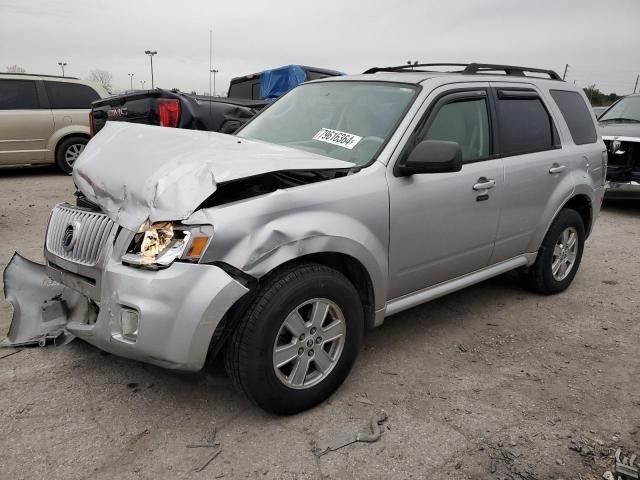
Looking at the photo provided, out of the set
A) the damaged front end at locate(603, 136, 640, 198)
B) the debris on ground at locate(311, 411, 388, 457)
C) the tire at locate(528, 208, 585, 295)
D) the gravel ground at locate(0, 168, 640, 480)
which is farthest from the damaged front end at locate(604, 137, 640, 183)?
the debris on ground at locate(311, 411, 388, 457)

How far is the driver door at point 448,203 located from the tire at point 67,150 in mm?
8207

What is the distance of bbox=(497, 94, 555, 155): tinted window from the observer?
12.7 ft

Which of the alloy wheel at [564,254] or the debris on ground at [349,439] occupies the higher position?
the alloy wheel at [564,254]

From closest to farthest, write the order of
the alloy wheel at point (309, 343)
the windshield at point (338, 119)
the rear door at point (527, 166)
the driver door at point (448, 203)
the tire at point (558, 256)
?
1. the alloy wheel at point (309, 343)
2. the driver door at point (448, 203)
3. the windshield at point (338, 119)
4. the rear door at point (527, 166)
5. the tire at point (558, 256)

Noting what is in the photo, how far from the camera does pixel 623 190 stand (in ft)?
26.4

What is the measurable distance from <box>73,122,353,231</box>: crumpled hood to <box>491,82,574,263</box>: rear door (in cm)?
150

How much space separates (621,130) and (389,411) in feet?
24.3

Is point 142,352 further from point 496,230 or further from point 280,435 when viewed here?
point 496,230

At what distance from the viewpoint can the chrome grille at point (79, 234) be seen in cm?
268

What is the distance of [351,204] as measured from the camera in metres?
2.84

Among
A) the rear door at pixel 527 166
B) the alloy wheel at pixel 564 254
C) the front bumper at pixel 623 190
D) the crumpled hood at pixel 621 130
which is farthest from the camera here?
the crumpled hood at pixel 621 130

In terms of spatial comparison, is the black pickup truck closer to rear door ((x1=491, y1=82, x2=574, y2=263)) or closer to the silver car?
rear door ((x1=491, y1=82, x2=574, y2=263))

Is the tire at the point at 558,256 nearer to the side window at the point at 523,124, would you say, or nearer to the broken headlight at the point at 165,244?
the side window at the point at 523,124

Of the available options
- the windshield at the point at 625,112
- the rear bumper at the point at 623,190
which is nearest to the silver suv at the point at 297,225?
the rear bumper at the point at 623,190
